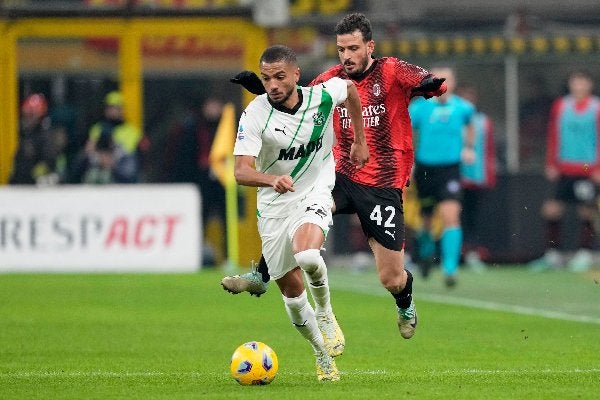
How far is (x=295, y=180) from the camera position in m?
10.3

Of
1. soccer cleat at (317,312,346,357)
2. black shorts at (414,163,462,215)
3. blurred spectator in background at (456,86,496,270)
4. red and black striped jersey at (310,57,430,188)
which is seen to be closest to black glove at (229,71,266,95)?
red and black striped jersey at (310,57,430,188)

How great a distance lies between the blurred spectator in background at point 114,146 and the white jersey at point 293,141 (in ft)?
41.1

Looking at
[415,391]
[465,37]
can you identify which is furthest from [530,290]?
[415,391]

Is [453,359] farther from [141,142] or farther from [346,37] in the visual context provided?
[141,142]

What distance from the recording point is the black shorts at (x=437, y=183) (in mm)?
18188

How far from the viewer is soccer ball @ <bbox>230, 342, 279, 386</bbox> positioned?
32.5 ft

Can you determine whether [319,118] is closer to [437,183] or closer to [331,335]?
[331,335]

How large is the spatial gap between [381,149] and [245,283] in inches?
74.1

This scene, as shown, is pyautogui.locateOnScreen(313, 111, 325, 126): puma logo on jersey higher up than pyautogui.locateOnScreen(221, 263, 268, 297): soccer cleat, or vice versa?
pyautogui.locateOnScreen(313, 111, 325, 126): puma logo on jersey

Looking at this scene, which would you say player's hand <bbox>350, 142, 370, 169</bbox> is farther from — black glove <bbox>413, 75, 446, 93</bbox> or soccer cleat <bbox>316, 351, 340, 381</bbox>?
soccer cleat <bbox>316, 351, 340, 381</bbox>

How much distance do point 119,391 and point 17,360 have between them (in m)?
2.05

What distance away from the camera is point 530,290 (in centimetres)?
1833

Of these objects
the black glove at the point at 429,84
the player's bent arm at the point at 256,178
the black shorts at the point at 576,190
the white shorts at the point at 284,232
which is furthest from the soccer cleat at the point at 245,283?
the black shorts at the point at 576,190

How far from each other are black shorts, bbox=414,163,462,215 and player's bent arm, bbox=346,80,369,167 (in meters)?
7.50
